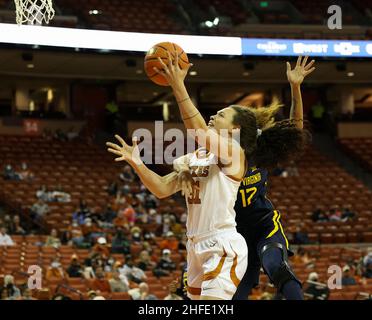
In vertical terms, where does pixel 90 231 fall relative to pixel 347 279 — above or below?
above

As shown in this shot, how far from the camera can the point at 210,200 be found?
445 cm

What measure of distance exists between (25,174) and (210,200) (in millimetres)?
13333

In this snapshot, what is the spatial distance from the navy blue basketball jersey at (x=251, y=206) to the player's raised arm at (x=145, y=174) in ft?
3.11

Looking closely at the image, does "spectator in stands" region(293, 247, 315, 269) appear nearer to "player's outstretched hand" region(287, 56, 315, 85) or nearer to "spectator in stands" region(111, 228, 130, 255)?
"spectator in stands" region(111, 228, 130, 255)

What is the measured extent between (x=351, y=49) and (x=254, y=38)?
257 cm

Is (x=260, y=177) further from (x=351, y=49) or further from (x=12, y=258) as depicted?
(x=351, y=49)

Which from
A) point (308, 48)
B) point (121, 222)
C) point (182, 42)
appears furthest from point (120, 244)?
point (308, 48)

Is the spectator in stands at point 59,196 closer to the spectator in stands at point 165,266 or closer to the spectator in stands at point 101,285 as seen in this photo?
the spectator in stands at point 165,266

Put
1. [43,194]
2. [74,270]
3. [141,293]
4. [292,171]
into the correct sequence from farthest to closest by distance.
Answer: [292,171] < [43,194] < [74,270] < [141,293]

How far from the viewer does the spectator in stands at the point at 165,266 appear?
13344 mm

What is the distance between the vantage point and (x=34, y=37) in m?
17.8

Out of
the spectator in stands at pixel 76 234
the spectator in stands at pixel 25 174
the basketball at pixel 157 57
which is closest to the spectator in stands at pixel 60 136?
the spectator in stands at pixel 25 174

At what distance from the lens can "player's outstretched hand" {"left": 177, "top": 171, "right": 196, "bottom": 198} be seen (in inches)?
177

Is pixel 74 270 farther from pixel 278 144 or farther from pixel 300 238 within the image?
pixel 278 144
